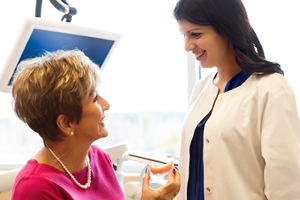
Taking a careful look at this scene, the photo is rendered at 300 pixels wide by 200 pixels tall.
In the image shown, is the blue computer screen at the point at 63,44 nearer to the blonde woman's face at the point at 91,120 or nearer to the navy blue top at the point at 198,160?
the blonde woman's face at the point at 91,120

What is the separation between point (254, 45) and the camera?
153 centimetres

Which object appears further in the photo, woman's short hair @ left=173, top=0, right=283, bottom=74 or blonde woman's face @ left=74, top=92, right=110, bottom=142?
woman's short hair @ left=173, top=0, right=283, bottom=74

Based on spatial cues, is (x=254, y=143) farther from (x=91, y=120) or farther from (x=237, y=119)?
(x=91, y=120)

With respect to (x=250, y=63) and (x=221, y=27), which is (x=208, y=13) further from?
(x=250, y=63)

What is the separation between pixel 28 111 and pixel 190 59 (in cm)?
170

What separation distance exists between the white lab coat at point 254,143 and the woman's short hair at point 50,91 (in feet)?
1.69

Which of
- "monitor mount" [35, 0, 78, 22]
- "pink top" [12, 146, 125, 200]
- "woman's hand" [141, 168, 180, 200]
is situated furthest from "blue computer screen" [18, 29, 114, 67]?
"woman's hand" [141, 168, 180, 200]

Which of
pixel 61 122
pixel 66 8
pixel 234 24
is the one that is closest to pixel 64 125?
pixel 61 122

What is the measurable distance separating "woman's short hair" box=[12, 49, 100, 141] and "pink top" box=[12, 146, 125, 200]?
Result: 0.11m

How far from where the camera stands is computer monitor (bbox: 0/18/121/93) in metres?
1.35

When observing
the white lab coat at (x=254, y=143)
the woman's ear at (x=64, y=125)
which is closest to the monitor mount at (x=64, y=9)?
the woman's ear at (x=64, y=125)

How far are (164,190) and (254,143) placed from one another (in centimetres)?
35

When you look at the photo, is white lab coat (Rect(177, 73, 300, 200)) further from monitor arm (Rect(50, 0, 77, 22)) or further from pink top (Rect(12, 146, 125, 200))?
monitor arm (Rect(50, 0, 77, 22))

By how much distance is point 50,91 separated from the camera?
1.14 metres
